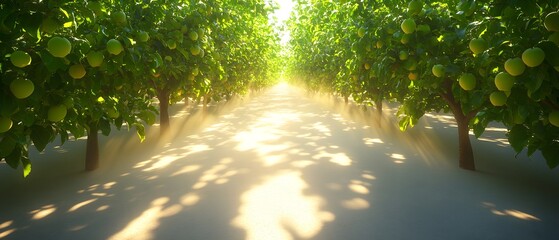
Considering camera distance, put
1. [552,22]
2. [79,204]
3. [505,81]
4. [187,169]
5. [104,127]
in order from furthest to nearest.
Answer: [187,169] → [79,204] → [104,127] → [505,81] → [552,22]

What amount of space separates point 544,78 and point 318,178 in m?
3.90

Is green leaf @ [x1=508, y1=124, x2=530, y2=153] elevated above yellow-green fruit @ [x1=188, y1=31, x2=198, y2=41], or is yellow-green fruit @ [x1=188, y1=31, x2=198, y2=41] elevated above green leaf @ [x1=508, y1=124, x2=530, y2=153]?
yellow-green fruit @ [x1=188, y1=31, x2=198, y2=41]

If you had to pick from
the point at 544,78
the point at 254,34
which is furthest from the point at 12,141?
the point at 254,34

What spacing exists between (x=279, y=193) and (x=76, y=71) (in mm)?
3178

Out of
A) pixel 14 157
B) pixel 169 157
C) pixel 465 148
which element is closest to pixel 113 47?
pixel 14 157

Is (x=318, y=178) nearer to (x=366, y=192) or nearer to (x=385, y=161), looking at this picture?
(x=366, y=192)

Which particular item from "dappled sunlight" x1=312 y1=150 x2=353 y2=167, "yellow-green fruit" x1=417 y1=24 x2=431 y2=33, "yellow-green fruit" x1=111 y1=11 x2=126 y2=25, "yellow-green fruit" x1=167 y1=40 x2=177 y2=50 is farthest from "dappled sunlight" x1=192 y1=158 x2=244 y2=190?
"yellow-green fruit" x1=417 y1=24 x2=431 y2=33

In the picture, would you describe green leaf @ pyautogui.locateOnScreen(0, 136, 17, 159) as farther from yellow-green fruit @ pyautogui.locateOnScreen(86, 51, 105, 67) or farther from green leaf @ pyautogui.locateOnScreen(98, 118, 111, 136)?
green leaf @ pyautogui.locateOnScreen(98, 118, 111, 136)

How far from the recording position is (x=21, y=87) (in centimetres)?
235

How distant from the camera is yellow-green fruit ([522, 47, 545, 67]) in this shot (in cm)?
240

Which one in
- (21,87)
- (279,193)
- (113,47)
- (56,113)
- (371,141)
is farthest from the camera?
(371,141)

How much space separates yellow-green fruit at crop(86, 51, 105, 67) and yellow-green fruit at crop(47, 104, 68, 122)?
0.48 m

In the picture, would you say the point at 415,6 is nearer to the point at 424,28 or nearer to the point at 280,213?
the point at 424,28

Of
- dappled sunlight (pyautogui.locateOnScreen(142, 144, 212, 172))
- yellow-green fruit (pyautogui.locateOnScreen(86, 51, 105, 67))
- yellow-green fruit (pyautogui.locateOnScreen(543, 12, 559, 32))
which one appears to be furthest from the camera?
dappled sunlight (pyautogui.locateOnScreen(142, 144, 212, 172))
